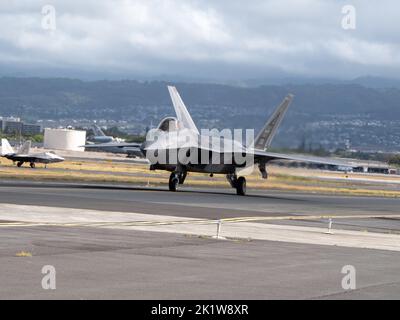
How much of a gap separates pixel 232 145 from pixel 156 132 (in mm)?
6588

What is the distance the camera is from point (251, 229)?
28016 mm

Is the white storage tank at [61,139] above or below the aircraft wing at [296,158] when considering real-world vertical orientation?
above

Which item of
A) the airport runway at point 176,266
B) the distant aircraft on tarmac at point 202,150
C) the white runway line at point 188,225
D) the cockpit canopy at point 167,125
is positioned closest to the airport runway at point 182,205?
the white runway line at point 188,225

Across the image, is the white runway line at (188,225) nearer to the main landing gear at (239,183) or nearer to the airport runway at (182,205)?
the airport runway at (182,205)

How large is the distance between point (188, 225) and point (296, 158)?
2019 centimetres

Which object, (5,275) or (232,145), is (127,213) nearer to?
(5,275)

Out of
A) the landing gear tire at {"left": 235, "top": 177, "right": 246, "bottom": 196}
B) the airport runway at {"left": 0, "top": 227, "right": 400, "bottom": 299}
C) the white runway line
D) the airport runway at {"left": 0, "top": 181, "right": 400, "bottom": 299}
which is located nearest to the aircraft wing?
the landing gear tire at {"left": 235, "top": 177, "right": 246, "bottom": 196}

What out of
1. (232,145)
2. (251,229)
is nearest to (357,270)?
(251,229)

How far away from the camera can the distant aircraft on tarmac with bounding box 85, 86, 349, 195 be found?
1836 inches

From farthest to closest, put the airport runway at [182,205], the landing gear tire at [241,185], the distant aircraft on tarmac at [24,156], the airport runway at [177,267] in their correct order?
1. the distant aircraft on tarmac at [24,156]
2. the landing gear tire at [241,185]
3. the airport runway at [182,205]
4. the airport runway at [177,267]

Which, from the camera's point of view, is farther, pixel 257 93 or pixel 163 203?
pixel 257 93

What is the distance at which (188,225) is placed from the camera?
2816cm

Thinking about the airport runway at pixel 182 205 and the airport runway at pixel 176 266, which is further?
the airport runway at pixel 182 205

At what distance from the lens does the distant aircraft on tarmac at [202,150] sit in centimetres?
4662
